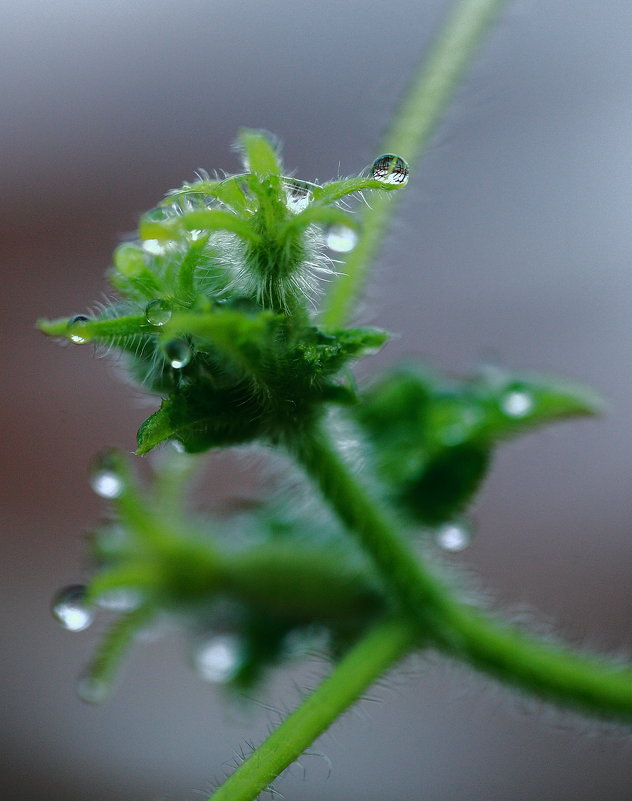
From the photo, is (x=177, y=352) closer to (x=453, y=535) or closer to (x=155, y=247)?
(x=155, y=247)

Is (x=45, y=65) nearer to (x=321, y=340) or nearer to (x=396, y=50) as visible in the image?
(x=396, y=50)

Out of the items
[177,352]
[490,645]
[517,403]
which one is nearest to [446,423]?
[517,403]

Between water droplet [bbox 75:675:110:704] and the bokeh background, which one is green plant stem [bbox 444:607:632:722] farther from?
the bokeh background

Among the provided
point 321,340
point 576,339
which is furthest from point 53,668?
point 321,340

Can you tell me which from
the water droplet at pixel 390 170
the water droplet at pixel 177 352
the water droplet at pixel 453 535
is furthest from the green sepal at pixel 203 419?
the water droplet at pixel 453 535

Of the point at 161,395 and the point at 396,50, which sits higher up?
the point at 396,50

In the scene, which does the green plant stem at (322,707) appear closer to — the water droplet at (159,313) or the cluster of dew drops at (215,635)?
the cluster of dew drops at (215,635)
